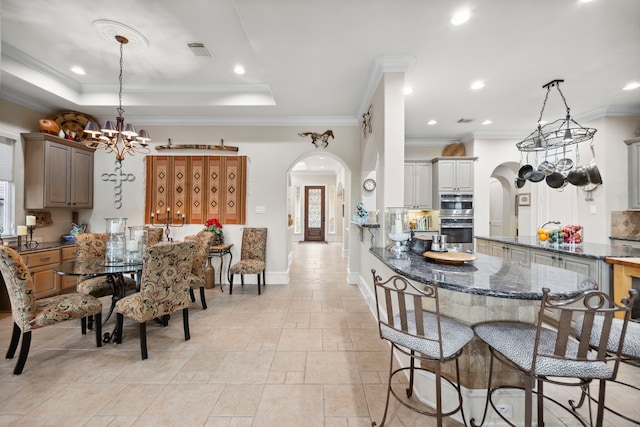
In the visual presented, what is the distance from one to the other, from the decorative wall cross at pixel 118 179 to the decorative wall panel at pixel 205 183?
390 millimetres

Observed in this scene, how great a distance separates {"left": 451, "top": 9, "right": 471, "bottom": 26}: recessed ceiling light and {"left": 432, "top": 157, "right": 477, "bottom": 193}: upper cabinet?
142 inches

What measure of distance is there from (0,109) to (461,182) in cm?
771

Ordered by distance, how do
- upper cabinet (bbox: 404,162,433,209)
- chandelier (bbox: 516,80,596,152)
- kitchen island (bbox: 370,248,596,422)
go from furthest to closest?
upper cabinet (bbox: 404,162,433,209), chandelier (bbox: 516,80,596,152), kitchen island (bbox: 370,248,596,422)

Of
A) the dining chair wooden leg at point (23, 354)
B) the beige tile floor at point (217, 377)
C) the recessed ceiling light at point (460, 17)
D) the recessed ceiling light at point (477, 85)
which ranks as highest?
the recessed ceiling light at point (477, 85)

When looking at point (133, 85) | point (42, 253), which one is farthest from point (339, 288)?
point (133, 85)

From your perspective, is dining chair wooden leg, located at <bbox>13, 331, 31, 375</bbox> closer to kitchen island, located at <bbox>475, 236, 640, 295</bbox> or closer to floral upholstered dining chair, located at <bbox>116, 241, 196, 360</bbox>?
floral upholstered dining chair, located at <bbox>116, 241, 196, 360</bbox>

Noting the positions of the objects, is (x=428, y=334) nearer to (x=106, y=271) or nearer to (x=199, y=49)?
(x=106, y=271)

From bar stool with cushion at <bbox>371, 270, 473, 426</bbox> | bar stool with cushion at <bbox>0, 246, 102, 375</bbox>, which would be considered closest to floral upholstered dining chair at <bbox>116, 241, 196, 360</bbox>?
bar stool with cushion at <bbox>0, 246, 102, 375</bbox>

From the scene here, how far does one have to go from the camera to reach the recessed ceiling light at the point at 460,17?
2.18 metres

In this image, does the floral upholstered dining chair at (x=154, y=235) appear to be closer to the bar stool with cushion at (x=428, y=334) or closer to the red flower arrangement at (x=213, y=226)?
the red flower arrangement at (x=213, y=226)

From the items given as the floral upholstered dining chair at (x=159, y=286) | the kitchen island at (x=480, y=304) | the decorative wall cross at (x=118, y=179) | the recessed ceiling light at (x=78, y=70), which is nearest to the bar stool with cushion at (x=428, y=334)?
the kitchen island at (x=480, y=304)

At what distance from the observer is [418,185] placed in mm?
5797

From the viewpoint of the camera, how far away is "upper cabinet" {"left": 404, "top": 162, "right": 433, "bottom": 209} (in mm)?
5793

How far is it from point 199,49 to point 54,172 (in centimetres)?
306
